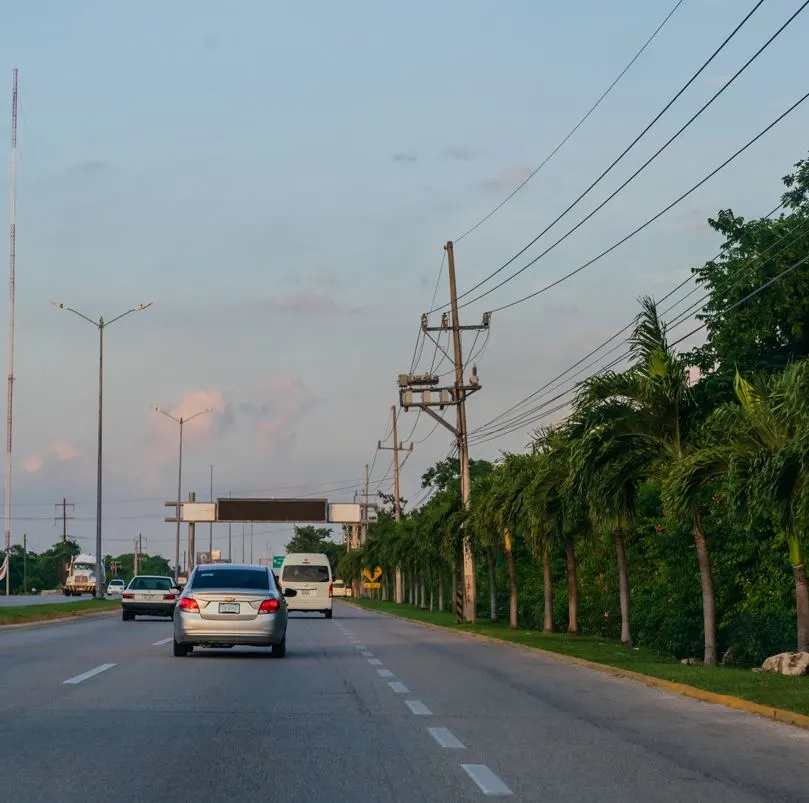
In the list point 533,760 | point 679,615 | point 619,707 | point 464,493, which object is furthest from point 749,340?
point 533,760

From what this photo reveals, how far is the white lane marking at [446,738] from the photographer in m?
11.4

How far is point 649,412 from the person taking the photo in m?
24.6

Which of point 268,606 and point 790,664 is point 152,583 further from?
point 790,664

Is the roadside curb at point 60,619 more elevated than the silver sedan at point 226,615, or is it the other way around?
the silver sedan at point 226,615

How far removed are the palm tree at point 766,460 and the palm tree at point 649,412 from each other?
1.15 meters

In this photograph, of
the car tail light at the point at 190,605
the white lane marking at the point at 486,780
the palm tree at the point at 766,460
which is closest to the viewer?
the white lane marking at the point at 486,780

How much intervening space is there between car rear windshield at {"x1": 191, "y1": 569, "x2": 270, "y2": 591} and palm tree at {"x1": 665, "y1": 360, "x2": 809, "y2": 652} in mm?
7350

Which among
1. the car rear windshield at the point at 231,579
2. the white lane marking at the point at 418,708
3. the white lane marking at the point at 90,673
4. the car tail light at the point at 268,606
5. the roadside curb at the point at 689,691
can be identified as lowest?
the roadside curb at the point at 689,691

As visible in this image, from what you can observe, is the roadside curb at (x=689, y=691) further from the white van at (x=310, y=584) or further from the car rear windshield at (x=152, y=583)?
the white van at (x=310, y=584)

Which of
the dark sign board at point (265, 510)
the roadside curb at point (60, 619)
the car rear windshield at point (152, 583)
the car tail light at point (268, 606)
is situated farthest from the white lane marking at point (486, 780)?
the dark sign board at point (265, 510)

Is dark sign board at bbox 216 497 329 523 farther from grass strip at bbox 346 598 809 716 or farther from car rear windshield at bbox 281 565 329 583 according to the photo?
grass strip at bbox 346 598 809 716

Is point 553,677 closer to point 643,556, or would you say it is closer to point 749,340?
point 643,556

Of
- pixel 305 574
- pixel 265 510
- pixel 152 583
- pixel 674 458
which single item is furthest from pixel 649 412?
pixel 265 510

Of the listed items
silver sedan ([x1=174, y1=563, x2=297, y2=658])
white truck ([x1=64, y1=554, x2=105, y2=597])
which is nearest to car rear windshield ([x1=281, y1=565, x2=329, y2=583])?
silver sedan ([x1=174, y1=563, x2=297, y2=658])
